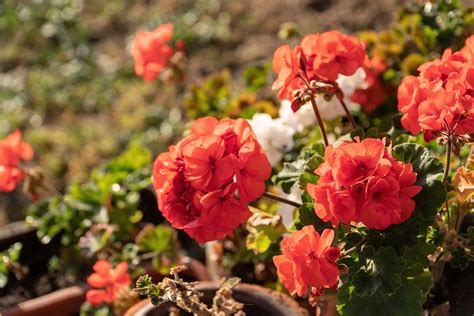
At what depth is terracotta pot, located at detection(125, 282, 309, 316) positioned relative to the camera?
1.72m

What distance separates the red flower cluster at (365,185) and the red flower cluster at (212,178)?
0.18 meters

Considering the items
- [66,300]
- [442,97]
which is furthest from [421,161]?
[66,300]

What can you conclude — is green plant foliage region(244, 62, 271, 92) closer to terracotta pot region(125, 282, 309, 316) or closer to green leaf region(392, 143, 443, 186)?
terracotta pot region(125, 282, 309, 316)

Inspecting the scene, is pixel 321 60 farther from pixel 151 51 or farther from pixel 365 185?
pixel 151 51

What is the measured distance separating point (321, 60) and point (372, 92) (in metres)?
0.73

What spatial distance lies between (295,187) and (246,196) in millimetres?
220

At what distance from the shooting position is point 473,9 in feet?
7.31

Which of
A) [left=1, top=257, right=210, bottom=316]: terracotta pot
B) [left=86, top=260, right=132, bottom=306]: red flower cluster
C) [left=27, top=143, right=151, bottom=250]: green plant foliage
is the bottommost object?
[left=1, top=257, right=210, bottom=316]: terracotta pot

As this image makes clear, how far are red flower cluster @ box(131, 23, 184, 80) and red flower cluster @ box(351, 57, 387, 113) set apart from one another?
559 millimetres

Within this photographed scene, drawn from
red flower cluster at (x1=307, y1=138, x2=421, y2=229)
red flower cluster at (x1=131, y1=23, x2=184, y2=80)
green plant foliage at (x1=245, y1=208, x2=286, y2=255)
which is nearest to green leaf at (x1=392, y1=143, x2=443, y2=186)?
red flower cluster at (x1=307, y1=138, x2=421, y2=229)

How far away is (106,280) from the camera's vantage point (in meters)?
1.97

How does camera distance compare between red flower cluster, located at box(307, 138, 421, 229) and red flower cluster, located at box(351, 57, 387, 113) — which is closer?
red flower cluster, located at box(307, 138, 421, 229)

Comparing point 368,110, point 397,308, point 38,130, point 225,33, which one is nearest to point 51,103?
point 38,130

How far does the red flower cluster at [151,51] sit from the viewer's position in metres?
2.25
